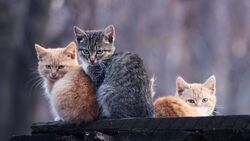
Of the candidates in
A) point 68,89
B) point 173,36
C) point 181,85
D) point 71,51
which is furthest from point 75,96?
point 173,36

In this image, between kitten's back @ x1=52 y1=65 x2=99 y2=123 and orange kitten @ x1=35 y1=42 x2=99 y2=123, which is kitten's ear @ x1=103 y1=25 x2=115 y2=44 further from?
kitten's back @ x1=52 y1=65 x2=99 y2=123

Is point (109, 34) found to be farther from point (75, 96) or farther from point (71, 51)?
point (75, 96)

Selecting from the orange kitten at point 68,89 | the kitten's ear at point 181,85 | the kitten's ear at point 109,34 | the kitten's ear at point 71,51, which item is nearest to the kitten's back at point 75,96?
the orange kitten at point 68,89

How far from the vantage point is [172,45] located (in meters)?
12.3

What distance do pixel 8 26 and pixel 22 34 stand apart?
360 millimetres

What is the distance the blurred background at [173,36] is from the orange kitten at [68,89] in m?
4.73

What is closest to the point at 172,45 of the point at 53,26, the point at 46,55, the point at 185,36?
the point at 185,36

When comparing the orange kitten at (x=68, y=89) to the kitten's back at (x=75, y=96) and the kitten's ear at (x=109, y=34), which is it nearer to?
the kitten's back at (x=75, y=96)

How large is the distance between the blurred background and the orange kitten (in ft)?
15.5

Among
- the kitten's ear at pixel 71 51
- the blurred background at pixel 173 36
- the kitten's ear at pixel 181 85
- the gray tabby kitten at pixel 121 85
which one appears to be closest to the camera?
the gray tabby kitten at pixel 121 85

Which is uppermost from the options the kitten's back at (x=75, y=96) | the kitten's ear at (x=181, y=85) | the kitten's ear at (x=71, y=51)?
the kitten's ear at (x=71, y=51)

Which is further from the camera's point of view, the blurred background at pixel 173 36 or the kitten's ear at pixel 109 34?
the blurred background at pixel 173 36

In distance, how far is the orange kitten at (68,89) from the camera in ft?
15.2

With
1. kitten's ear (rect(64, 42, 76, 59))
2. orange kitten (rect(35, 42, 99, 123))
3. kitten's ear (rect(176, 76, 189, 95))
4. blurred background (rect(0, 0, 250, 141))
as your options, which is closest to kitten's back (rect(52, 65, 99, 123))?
orange kitten (rect(35, 42, 99, 123))
